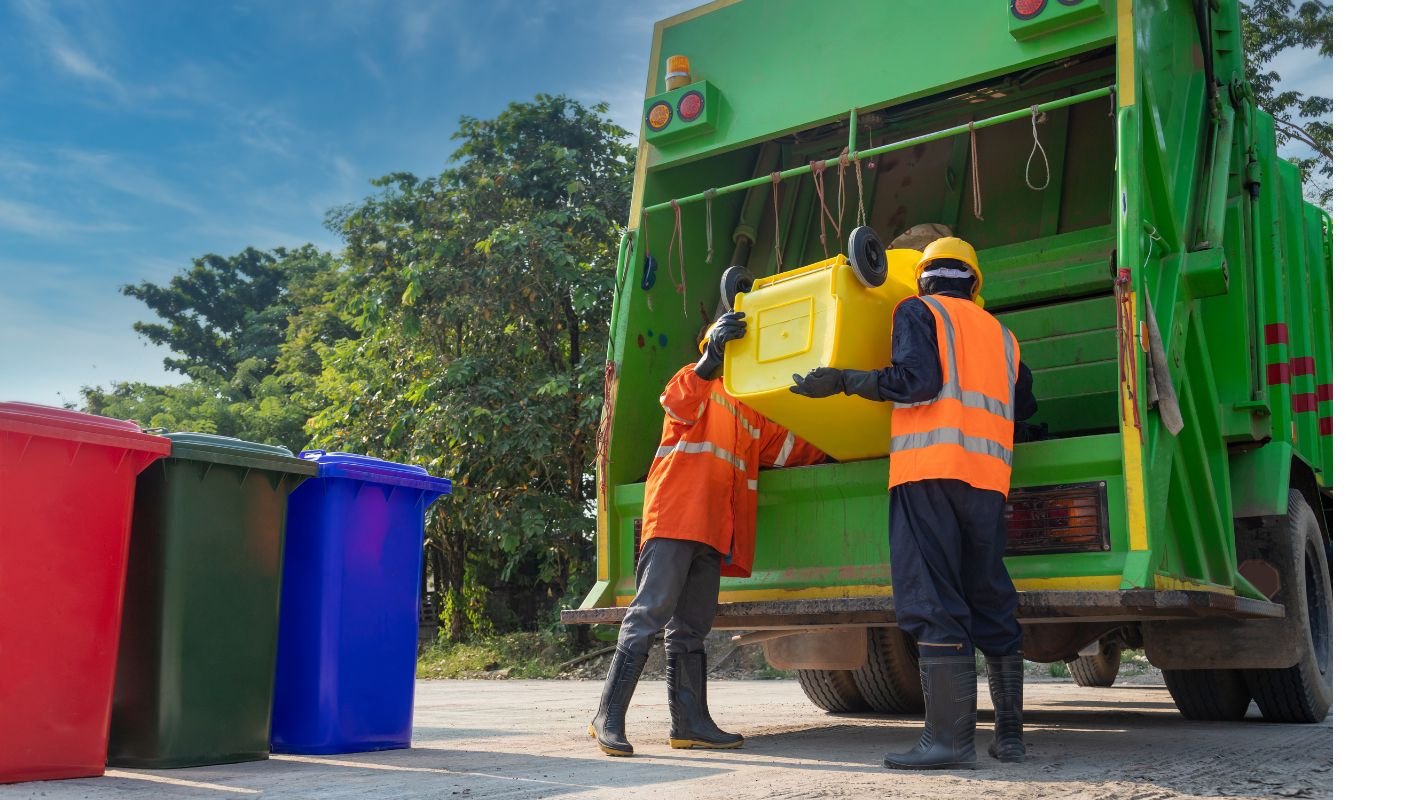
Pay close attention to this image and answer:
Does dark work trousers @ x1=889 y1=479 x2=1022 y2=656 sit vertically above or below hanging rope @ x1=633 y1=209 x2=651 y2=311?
below

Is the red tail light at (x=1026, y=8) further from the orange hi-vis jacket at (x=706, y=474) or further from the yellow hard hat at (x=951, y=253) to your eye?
the orange hi-vis jacket at (x=706, y=474)

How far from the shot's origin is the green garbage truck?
378 cm

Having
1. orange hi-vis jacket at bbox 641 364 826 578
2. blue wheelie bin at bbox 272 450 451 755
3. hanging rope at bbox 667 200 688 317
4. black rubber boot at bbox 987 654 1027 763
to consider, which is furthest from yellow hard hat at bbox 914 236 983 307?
blue wheelie bin at bbox 272 450 451 755

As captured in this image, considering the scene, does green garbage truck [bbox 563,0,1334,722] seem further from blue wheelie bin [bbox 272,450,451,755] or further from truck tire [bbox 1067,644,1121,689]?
truck tire [bbox 1067,644,1121,689]

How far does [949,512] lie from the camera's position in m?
3.54

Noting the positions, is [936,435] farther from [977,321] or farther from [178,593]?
[178,593]

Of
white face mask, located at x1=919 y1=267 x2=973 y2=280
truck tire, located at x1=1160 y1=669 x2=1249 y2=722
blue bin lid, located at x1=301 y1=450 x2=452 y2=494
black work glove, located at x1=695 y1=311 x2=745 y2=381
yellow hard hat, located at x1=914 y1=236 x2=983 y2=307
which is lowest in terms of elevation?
truck tire, located at x1=1160 y1=669 x2=1249 y2=722

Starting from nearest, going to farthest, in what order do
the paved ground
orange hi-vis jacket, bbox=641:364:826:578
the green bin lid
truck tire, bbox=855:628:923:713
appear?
the paved ground
the green bin lid
orange hi-vis jacket, bbox=641:364:826:578
truck tire, bbox=855:628:923:713

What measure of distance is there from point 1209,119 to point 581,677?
339 inches

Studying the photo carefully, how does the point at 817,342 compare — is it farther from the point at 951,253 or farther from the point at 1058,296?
the point at 1058,296

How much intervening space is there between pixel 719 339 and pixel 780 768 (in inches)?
52.9

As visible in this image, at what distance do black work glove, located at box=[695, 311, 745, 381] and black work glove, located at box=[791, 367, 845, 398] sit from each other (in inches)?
17.1

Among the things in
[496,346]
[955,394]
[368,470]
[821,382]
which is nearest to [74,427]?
[368,470]

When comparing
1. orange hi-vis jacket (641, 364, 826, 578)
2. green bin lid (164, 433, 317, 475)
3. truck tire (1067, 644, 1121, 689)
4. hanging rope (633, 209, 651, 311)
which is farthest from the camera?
truck tire (1067, 644, 1121, 689)
